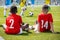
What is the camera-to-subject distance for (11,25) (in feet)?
27.0

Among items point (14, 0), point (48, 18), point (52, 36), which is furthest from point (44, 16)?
point (14, 0)

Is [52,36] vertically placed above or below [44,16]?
below

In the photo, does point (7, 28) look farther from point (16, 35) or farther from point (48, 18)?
point (48, 18)

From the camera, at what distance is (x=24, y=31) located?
922 cm

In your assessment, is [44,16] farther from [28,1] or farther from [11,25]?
[28,1]

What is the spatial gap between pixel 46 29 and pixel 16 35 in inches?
39.2

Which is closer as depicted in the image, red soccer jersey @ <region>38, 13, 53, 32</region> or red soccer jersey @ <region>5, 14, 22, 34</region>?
red soccer jersey @ <region>5, 14, 22, 34</region>

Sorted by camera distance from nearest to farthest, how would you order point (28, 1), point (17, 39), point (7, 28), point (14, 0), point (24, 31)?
point (17, 39), point (7, 28), point (24, 31), point (14, 0), point (28, 1)

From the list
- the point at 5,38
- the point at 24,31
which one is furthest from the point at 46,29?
the point at 5,38

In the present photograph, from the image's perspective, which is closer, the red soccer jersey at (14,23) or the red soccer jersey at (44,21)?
the red soccer jersey at (14,23)

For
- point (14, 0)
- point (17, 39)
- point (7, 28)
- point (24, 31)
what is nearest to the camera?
point (17, 39)

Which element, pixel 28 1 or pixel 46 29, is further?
pixel 28 1

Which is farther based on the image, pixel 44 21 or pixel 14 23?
pixel 44 21

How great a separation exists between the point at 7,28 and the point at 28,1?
1338cm
